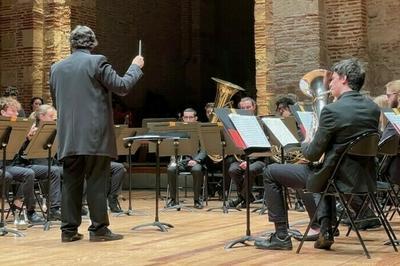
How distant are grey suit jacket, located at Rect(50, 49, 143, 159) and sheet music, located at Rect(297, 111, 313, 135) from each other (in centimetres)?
143

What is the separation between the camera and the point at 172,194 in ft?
31.0

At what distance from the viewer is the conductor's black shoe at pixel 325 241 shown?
5191 millimetres

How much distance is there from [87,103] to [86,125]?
188mm

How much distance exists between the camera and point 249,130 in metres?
5.43

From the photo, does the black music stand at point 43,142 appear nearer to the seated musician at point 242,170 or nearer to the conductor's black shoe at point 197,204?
the conductor's black shoe at point 197,204

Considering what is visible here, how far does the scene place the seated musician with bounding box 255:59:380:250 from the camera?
4.88 m

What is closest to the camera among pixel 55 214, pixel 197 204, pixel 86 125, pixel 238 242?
pixel 238 242

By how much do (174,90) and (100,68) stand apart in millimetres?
14287

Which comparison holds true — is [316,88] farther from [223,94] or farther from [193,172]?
[193,172]

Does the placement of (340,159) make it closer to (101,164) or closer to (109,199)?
(101,164)

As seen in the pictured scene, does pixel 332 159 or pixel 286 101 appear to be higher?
pixel 286 101

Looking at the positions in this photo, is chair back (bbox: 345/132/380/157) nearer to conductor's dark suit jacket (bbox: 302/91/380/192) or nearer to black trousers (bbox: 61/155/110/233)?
conductor's dark suit jacket (bbox: 302/91/380/192)

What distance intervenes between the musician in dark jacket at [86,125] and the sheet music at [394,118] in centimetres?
213

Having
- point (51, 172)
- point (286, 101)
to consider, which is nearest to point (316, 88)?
point (286, 101)
